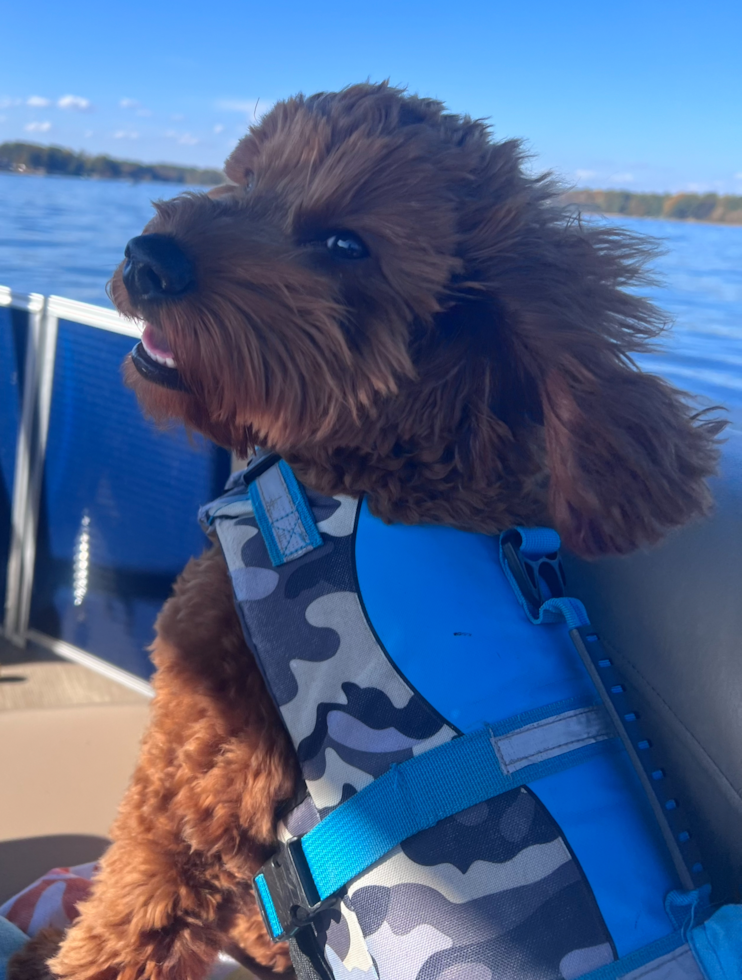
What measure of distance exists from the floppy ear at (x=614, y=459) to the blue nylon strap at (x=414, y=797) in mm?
272

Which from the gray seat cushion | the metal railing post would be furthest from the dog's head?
the metal railing post

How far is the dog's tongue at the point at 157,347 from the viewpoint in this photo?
3.41ft

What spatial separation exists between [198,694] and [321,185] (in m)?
0.70

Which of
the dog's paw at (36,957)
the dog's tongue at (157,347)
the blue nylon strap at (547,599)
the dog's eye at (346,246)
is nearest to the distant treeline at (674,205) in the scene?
the dog's eye at (346,246)

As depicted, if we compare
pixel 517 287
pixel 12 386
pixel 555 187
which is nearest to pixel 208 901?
pixel 517 287

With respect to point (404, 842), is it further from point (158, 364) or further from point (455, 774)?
point (158, 364)

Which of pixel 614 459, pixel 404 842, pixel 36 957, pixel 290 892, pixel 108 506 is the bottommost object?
pixel 36 957

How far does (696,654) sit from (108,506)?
1632 millimetres

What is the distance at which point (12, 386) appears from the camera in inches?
85.7

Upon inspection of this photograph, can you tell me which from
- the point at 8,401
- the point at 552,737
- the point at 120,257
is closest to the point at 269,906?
the point at 552,737

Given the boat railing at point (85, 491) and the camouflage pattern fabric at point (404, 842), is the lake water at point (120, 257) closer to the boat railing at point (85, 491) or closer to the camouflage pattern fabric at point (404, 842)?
the boat railing at point (85, 491)

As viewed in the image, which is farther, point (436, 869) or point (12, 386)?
point (12, 386)

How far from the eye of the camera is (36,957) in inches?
45.9

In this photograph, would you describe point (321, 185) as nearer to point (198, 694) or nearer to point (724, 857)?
point (198, 694)
